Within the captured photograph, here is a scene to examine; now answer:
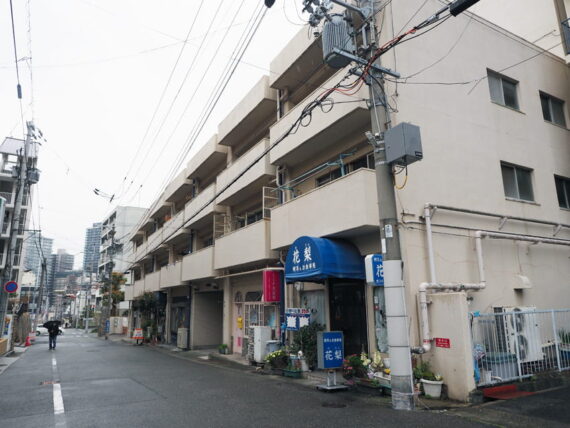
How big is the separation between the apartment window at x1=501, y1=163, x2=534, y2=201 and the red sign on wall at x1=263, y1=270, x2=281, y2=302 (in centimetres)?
Result: 828

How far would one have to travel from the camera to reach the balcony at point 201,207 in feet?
67.7

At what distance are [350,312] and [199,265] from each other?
441 inches

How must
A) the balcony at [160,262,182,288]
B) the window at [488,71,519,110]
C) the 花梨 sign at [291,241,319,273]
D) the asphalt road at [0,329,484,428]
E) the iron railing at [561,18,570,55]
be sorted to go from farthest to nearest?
the balcony at [160,262,182,288]
the iron railing at [561,18,570,55]
the window at [488,71,519,110]
the 花梨 sign at [291,241,319,273]
the asphalt road at [0,329,484,428]

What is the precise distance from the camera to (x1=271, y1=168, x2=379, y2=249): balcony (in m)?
10.2

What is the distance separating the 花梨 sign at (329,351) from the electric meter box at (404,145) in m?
4.64

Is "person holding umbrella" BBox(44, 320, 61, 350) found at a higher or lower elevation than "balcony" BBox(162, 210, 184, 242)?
lower

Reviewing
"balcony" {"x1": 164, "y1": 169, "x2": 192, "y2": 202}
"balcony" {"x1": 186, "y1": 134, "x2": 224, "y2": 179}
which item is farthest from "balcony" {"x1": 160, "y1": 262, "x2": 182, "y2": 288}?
"balcony" {"x1": 186, "y1": 134, "x2": 224, "y2": 179}

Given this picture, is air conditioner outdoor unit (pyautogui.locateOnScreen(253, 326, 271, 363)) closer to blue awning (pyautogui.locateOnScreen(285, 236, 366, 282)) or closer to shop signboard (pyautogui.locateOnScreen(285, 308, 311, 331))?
shop signboard (pyautogui.locateOnScreen(285, 308, 311, 331))

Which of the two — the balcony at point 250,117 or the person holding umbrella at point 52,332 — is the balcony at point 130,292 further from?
the balcony at point 250,117

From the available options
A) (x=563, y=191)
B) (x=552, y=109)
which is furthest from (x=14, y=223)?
(x=552, y=109)

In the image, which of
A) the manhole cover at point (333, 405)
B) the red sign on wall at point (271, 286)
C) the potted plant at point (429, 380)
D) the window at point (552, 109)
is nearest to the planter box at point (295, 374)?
the red sign on wall at point (271, 286)

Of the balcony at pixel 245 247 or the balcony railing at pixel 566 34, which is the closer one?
the balcony railing at pixel 566 34

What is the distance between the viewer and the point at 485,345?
9055 mm

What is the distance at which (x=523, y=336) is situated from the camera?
9438 mm
